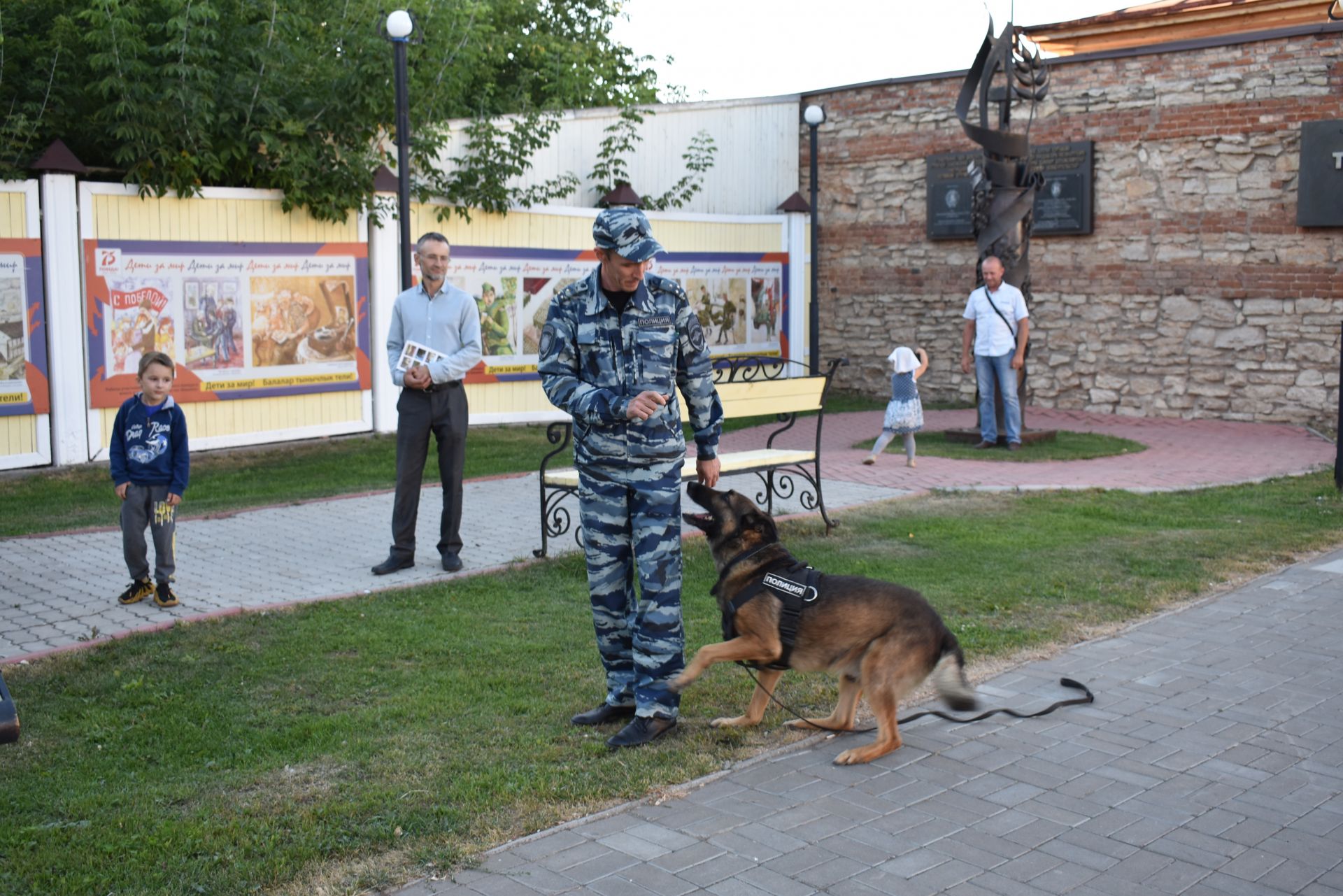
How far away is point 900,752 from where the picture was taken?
4980mm

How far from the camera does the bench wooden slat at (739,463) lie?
26.8 feet

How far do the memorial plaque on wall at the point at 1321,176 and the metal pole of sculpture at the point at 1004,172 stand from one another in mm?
3334

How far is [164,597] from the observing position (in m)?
7.11

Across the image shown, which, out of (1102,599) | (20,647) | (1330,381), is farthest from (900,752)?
(1330,381)

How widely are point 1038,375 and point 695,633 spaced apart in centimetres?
1219

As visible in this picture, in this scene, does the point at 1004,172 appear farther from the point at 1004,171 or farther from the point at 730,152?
the point at 730,152

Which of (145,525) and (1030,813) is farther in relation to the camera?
(145,525)

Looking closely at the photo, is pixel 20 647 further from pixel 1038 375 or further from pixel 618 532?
pixel 1038 375

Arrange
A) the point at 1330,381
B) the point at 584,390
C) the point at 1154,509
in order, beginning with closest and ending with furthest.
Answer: the point at 584,390
the point at 1154,509
the point at 1330,381

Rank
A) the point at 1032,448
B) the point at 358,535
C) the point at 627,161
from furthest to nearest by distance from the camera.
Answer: the point at 627,161
the point at 1032,448
the point at 358,535

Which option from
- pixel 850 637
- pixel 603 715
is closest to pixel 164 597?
pixel 603 715

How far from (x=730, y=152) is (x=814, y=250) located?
2.50 metres

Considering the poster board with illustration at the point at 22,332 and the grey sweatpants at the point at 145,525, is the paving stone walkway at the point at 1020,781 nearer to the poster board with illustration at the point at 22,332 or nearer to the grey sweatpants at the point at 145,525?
the grey sweatpants at the point at 145,525

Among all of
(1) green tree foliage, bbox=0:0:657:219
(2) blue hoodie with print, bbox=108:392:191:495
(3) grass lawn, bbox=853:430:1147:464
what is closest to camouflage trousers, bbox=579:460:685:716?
(2) blue hoodie with print, bbox=108:392:191:495
